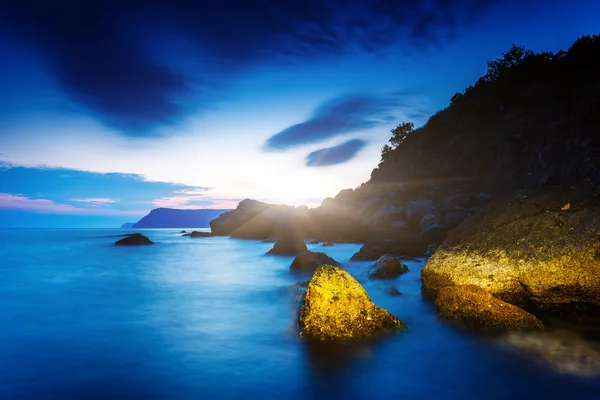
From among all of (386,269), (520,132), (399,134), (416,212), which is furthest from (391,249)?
(399,134)

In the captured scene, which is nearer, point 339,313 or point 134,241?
point 339,313

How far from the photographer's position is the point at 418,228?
27.0m

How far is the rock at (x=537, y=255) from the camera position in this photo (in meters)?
5.99

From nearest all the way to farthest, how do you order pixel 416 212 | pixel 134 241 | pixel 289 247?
pixel 289 247
pixel 416 212
pixel 134 241

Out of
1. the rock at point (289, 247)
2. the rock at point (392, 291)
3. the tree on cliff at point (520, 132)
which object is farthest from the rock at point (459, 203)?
the rock at point (392, 291)

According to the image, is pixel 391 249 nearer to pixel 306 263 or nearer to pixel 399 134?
pixel 306 263

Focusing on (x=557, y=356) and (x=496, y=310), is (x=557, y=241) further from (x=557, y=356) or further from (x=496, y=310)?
(x=557, y=356)

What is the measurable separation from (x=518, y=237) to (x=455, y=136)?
43341mm

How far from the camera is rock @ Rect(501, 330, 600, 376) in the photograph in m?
4.91

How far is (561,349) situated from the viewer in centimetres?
539

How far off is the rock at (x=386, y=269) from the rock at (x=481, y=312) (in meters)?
5.32

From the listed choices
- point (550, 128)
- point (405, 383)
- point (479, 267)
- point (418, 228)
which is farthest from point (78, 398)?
point (550, 128)

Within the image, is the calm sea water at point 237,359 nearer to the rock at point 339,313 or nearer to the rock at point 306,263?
the rock at point 339,313

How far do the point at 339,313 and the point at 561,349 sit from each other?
3727mm
